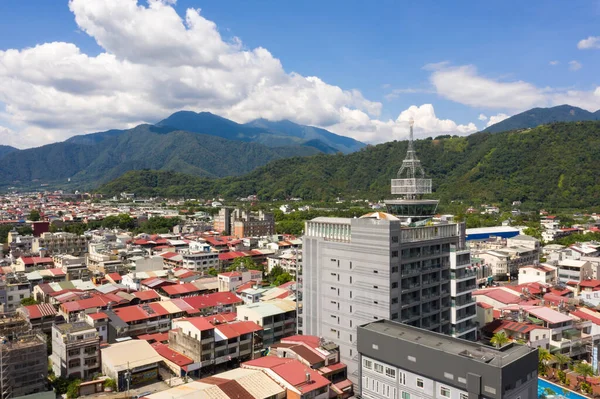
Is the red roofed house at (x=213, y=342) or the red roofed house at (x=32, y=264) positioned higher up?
the red roofed house at (x=32, y=264)

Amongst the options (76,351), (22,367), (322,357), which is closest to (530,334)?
(322,357)

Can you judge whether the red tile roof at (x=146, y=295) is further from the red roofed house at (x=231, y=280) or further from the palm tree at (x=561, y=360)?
the palm tree at (x=561, y=360)

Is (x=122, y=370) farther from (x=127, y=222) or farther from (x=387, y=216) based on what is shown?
(x=127, y=222)

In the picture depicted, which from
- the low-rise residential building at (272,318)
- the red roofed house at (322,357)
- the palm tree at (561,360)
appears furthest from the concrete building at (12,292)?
the palm tree at (561,360)

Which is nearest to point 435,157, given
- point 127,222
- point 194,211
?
point 194,211

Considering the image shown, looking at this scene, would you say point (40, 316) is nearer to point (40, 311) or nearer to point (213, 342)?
point (40, 311)

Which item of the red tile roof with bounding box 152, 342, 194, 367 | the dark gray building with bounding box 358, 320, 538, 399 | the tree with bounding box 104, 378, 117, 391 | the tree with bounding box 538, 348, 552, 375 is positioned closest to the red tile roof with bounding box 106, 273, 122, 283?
the red tile roof with bounding box 152, 342, 194, 367

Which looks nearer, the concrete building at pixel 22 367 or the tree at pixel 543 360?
the concrete building at pixel 22 367

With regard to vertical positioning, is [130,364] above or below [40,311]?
below
